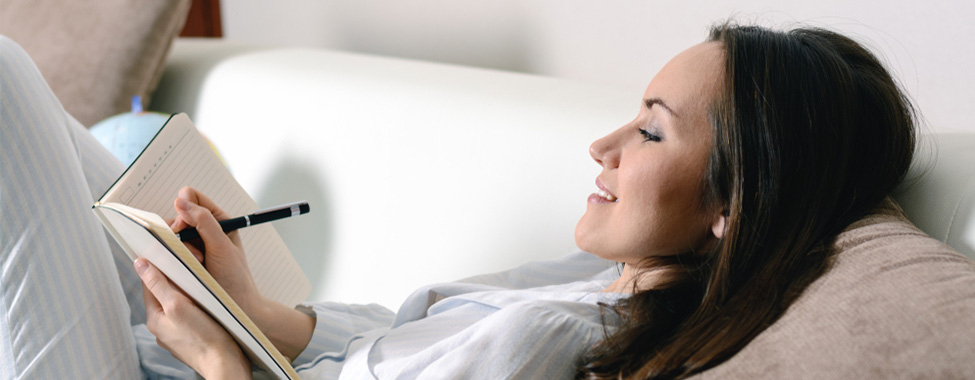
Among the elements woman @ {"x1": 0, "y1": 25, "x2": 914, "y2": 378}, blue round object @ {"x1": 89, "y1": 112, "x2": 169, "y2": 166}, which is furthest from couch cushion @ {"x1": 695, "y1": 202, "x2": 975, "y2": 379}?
blue round object @ {"x1": 89, "y1": 112, "x2": 169, "y2": 166}

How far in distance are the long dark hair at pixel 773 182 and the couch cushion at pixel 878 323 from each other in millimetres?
39

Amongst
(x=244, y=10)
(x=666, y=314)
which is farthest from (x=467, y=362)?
(x=244, y=10)

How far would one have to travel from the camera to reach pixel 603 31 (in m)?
1.44

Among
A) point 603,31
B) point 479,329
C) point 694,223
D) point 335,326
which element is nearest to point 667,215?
point 694,223

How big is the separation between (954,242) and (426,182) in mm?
722

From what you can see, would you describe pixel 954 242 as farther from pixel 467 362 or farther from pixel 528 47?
pixel 528 47

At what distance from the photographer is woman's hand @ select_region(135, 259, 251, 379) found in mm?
856

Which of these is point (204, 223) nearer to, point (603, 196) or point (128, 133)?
point (603, 196)

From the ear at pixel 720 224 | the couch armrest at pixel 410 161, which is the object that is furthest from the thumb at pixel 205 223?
the ear at pixel 720 224

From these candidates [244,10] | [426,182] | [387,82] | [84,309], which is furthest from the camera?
[244,10]

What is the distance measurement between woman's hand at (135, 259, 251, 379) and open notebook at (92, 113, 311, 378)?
0.06 feet

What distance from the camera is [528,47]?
5.26ft

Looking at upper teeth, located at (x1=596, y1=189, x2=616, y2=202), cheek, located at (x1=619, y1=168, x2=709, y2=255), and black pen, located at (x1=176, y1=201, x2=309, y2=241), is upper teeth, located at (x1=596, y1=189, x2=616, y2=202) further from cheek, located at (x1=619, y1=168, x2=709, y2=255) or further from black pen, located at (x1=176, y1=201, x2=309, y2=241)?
black pen, located at (x1=176, y1=201, x2=309, y2=241)

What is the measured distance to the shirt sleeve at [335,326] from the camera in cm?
100
